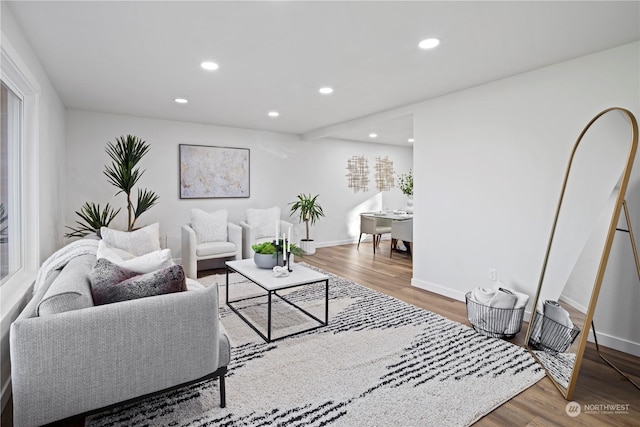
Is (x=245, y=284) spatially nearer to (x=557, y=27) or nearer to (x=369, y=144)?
(x=557, y=27)

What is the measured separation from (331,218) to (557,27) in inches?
208

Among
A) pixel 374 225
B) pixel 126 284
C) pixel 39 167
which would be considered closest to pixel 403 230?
Answer: pixel 374 225

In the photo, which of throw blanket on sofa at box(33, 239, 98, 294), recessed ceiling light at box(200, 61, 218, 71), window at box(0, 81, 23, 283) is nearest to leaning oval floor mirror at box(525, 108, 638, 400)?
recessed ceiling light at box(200, 61, 218, 71)

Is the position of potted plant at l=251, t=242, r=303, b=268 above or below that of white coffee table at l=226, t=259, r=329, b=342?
above

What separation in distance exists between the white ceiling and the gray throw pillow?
1.55m

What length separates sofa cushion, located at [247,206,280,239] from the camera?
566cm

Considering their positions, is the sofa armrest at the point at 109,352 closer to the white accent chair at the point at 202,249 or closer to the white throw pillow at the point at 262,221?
the white accent chair at the point at 202,249

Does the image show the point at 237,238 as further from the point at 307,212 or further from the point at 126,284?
the point at 126,284

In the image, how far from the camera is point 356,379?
2211 mm

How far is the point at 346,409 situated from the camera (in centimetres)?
191

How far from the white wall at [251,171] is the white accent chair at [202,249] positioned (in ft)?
2.55

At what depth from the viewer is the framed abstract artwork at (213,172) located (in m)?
5.45

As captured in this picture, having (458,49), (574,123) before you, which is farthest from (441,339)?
(458,49)

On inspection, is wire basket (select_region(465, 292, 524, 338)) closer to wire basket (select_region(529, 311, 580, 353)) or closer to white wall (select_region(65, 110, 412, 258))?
wire basket (select_region(529, 311, 580, 353))
